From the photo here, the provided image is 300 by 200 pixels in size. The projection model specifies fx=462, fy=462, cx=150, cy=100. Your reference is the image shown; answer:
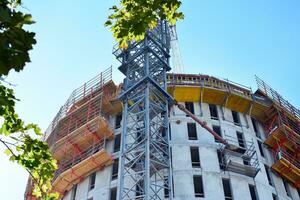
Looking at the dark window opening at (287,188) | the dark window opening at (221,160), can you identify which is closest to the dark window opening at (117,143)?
the dark window opening at (221,160)

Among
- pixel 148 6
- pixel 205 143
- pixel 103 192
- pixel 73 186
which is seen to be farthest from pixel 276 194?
pixel 148 6

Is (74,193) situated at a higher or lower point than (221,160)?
lower

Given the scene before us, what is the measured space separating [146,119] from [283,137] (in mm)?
13930

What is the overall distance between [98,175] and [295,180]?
51.1ft

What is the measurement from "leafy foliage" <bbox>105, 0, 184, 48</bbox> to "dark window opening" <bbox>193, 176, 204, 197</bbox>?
2356 cm

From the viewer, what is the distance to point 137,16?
8211mm

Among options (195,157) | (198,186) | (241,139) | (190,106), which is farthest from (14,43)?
(190,106)

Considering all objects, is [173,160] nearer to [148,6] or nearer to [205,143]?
[205,143]

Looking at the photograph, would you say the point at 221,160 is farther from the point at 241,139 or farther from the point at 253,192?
the point at 241,139

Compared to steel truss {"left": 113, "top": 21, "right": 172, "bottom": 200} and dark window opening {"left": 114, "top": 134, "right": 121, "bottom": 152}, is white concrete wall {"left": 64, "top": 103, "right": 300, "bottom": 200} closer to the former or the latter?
dark window opening {"left": 114, "top": 134, "right": 121, "bottom": 152}

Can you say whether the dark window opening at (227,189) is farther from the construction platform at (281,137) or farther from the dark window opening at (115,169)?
the dark window opening at (115,169)

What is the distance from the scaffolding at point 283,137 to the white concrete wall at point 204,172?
83cm

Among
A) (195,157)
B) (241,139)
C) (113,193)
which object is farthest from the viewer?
(241,139)

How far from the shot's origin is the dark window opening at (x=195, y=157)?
3309 cm
